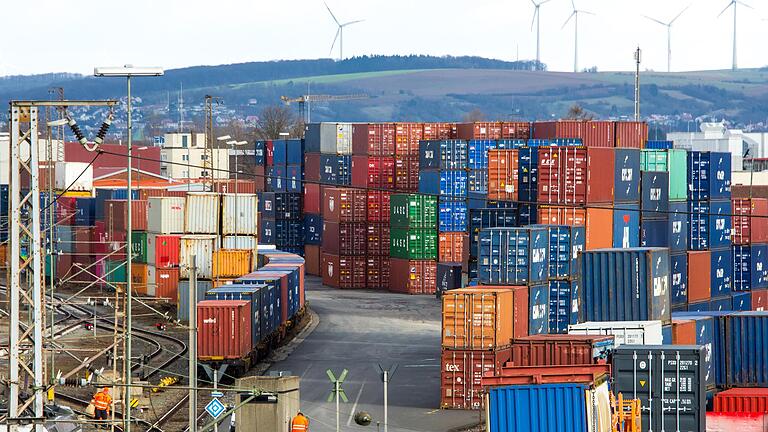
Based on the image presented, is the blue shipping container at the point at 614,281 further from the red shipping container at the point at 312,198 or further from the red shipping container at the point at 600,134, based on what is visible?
the red shipping container at the point at 312,198

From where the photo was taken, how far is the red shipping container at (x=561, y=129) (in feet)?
219

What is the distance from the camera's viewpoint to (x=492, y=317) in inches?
1582

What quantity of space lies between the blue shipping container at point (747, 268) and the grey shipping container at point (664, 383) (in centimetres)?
2937

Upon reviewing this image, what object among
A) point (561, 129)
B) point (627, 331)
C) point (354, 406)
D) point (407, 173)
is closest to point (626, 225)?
point (627, 331)

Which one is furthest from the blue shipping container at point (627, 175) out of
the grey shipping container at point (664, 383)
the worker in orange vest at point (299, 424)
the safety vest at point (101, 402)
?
the safety vest at point (101, 402)

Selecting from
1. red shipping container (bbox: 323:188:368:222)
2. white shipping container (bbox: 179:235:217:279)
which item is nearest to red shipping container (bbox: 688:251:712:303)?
white shipping container (bbox: 179:235:217:279)

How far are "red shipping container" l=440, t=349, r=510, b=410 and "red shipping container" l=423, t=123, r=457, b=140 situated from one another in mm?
40568

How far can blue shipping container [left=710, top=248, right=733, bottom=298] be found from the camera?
188ft

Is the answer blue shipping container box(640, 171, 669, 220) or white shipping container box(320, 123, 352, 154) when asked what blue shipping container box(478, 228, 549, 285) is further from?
white shipping container box(320, 123, 352, 154)

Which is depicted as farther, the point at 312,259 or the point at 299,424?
the point at 312,259

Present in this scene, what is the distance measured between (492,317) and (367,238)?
1644 inches

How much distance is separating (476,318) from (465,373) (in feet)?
6.02

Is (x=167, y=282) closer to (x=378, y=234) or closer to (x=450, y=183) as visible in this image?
(x=378, y=234)

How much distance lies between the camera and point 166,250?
71188mm
